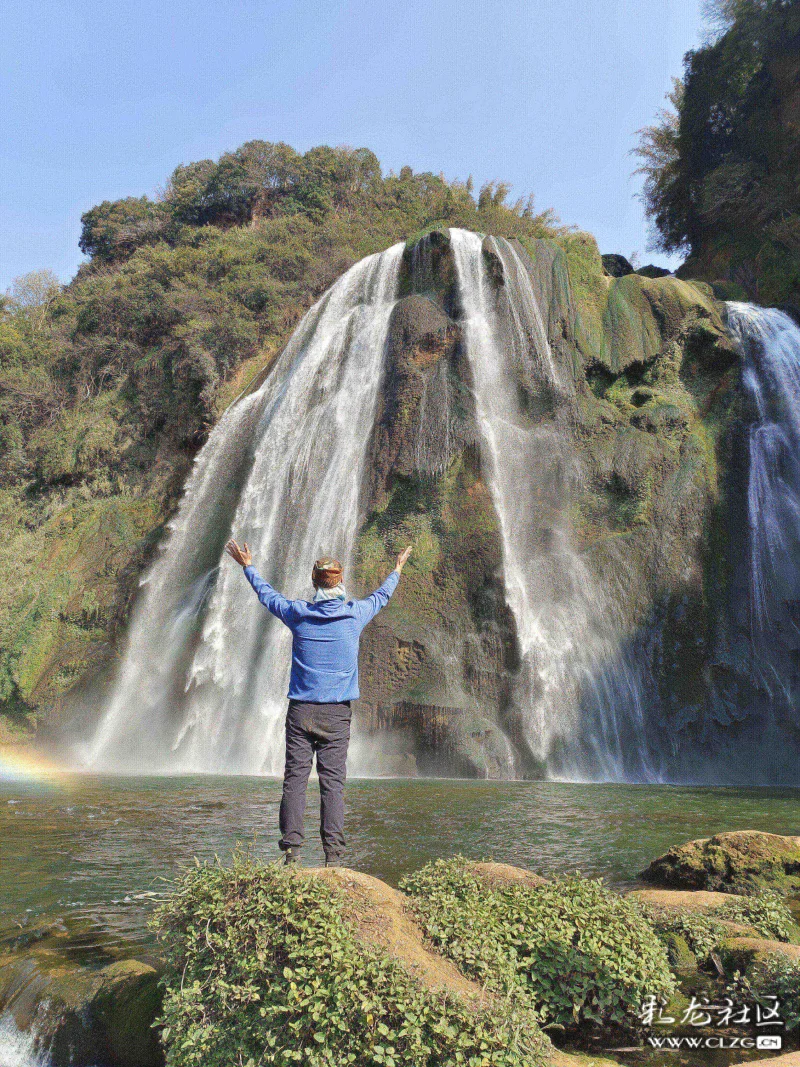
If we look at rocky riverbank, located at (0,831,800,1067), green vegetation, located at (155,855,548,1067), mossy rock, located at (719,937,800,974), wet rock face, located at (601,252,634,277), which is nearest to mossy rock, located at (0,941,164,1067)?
rocky riverbank, located at (0,831,800,1067)

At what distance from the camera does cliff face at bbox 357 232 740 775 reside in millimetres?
14281

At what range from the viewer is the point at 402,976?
7.96 feet

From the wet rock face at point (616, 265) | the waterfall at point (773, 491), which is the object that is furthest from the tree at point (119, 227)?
the waterfall at point (773, 491)

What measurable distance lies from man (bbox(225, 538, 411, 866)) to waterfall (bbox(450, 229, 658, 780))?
10.4 meters

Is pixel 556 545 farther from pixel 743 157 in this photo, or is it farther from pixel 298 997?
pixel 743 157

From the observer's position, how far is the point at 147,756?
51.2 feet

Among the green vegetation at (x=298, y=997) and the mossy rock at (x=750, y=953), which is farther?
the mossy rock at (x=750, y=953)

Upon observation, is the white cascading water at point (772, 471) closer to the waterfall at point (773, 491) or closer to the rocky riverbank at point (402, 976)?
the waterfall at point (773, 491)

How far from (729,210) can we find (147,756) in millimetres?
24515

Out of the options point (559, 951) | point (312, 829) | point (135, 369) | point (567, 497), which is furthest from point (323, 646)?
point (135, 369)

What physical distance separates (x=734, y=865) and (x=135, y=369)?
27.0 meters

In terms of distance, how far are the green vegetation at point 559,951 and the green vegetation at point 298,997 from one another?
13.7 inches

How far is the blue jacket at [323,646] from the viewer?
4.05m

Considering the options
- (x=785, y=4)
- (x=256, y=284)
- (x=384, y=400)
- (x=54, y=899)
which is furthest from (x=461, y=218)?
(x=54, y=899)
